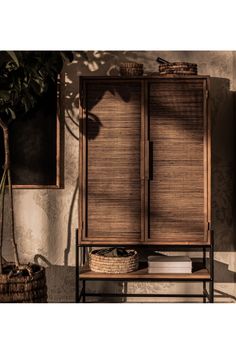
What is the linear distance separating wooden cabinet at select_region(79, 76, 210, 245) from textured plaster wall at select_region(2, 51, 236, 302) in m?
0.46

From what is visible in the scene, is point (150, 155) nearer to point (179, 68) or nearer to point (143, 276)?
point (179, 68)

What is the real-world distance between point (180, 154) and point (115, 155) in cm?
41

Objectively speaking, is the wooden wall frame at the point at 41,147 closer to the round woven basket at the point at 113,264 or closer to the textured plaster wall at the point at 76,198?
the textured plaster wall at the point at 76,198

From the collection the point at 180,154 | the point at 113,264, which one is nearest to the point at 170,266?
the point at 113,264

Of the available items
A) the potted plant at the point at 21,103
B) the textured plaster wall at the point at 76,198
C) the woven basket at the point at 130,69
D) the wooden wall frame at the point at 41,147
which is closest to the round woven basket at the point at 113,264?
the potted plant at the point at 21,103

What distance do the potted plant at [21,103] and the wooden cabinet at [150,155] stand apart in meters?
0.27

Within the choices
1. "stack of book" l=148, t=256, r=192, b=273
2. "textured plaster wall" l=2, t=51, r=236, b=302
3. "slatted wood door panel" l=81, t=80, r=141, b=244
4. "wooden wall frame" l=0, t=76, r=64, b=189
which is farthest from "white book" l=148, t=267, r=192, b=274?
"wooden wall frame" l=0, t=76, r=64, b=189

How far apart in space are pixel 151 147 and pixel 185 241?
2.07 feet

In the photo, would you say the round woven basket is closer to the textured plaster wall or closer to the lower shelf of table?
the lower shelf of table

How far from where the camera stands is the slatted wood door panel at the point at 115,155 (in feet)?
9.92

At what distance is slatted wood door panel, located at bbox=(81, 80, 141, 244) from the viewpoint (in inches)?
119

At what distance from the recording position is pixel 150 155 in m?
3.02
